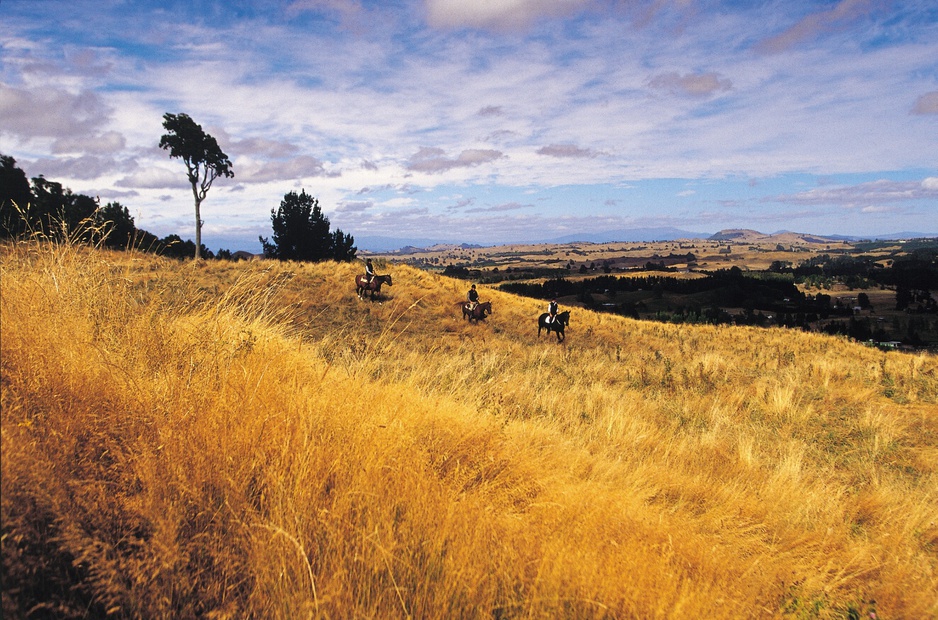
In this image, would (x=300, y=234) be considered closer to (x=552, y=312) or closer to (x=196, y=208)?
(x=196, y=208)

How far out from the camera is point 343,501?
2334 millimetres

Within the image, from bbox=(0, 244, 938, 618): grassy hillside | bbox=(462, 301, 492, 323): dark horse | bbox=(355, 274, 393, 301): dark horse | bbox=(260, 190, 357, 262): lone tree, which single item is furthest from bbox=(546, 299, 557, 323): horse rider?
bbox=(260, 190, 357, 262): lone tree

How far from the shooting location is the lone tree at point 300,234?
127ft

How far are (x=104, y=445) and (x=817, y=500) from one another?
18.1ft

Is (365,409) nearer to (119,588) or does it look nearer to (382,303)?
(119,588)

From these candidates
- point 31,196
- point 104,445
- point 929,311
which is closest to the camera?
point 104,445

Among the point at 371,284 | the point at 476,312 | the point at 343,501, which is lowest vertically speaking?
the point at 476,312

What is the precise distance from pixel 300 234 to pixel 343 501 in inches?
1555

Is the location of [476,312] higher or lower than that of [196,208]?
lower

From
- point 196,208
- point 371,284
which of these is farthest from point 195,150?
point 371,284

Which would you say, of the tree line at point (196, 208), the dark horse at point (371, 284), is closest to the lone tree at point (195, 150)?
the tree line at point (196, 208)

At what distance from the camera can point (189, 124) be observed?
114ft

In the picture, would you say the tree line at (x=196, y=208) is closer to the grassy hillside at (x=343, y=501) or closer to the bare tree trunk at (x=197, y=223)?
the bare tree trunk at (x=197, y=223)

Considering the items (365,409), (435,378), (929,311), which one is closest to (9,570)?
(365,409)
